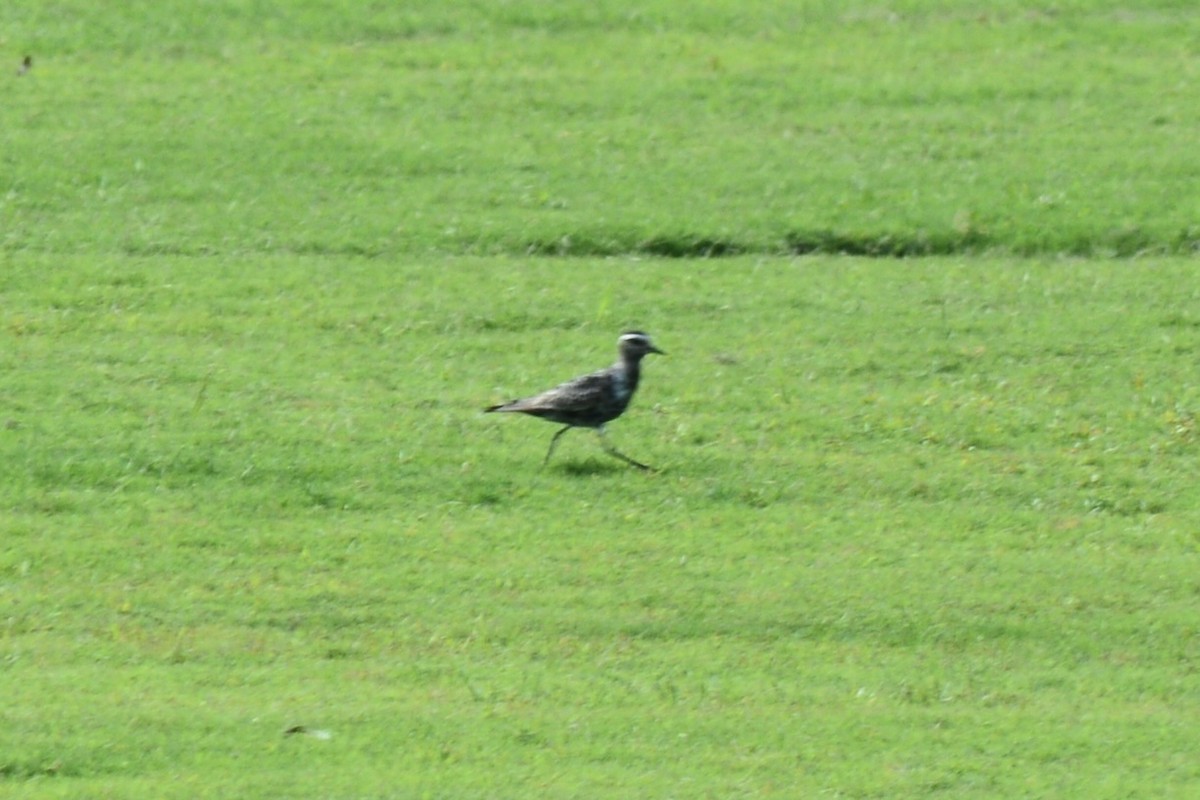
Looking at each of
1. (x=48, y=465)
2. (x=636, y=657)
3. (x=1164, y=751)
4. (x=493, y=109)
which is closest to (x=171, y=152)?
(x=493, y=109)

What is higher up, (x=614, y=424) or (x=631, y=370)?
(x=631, y=370)

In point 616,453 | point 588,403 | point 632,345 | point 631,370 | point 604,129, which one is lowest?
point 616,453

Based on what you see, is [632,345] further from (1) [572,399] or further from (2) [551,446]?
(2) [551,446]

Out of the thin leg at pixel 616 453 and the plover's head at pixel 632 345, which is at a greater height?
the plover's head at pixel 632 345

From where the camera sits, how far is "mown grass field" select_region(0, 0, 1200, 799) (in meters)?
10.9

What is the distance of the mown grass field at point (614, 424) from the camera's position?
35.8 feet

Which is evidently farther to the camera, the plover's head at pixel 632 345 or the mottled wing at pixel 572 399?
the plover's head at pixel 632 345

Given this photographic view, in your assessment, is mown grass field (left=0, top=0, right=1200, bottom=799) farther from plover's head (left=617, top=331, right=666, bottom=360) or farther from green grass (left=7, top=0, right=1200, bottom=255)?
plover's head (left=617, top=331, right=666, bottom=360)

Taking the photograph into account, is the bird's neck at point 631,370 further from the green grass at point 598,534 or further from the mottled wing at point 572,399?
the green grass at point 598,534

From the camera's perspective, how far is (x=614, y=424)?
15.9 metres

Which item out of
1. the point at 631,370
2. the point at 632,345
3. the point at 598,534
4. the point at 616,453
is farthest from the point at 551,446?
the point at 598,534

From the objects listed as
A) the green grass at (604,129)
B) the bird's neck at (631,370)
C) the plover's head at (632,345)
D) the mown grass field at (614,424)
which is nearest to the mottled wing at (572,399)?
the bird's neck at (631,370)

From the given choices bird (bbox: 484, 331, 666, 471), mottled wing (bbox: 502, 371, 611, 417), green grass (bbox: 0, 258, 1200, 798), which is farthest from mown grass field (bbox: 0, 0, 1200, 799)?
mottled wing (bbox: 502, 371, 611, 417)

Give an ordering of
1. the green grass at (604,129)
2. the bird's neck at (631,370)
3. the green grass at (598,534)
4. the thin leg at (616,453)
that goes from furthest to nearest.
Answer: the green grass at (604,129), the bird's neck at (631,370), the thin leg at (616,453), the green grass at (598,534)
